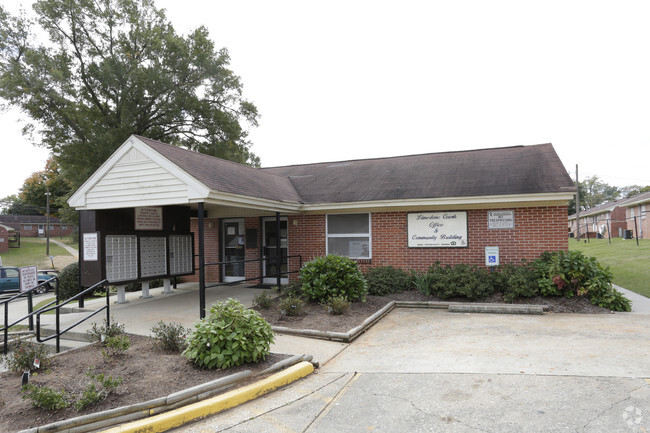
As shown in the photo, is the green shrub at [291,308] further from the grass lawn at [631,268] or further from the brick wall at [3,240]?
the brick wall at [3,240]

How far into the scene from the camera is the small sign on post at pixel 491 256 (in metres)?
9.97

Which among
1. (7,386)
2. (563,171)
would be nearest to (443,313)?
(563,171)

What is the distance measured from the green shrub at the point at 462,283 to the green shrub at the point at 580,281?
1199mm

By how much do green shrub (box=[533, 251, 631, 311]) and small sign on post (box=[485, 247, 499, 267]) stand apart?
106cm

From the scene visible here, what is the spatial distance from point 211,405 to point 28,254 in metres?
50.8

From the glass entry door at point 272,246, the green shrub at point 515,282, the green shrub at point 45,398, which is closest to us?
the green shrub at point 45,398

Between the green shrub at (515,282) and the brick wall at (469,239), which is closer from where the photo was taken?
the green shrub at (515,282)

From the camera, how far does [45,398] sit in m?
3.84

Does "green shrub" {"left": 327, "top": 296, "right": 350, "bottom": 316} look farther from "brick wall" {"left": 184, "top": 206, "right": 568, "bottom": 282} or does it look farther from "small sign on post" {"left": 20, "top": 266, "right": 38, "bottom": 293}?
"small sign on post" {"left": 20, "top": 266, "right": 38, "bottom": 293}

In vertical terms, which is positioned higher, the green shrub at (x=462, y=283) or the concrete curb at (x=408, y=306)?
the green shrub at (x=462, y=283)

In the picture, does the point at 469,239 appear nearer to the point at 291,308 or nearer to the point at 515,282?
the point at 515,282

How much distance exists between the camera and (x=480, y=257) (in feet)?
34.4

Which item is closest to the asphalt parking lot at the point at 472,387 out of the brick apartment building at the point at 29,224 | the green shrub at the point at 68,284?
the green shrub at the point at 68,284

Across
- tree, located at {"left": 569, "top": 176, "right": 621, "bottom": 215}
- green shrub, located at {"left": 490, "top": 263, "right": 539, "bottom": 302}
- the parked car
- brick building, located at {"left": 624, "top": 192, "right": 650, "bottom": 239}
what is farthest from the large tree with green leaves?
tree, located at {"left": 569, "top": 176, "right": 621, "bottom": 215}
